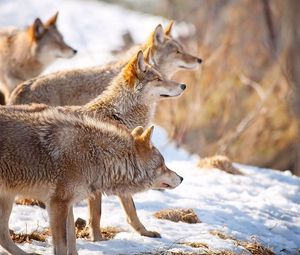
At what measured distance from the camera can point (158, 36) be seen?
9.64 meters

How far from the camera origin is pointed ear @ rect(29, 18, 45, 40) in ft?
38.8

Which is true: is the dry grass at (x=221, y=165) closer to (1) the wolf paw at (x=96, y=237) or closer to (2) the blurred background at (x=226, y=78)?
(1) the wolf paw at (x=96, y=237)

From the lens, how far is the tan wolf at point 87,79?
859cm

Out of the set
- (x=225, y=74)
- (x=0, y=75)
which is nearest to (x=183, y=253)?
(x=0, y=75)

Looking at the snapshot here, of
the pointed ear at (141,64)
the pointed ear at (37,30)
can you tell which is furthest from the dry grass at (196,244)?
the pointed ear at (37,30)

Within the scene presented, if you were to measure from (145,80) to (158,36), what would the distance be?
93.4 inches

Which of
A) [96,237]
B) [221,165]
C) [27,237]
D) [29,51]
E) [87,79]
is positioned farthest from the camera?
[29,51]

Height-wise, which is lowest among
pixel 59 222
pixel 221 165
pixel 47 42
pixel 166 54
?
pixel 59 222

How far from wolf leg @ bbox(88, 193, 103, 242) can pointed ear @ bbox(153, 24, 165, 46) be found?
358cm

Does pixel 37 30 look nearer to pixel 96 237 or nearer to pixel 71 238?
pixel 96 237

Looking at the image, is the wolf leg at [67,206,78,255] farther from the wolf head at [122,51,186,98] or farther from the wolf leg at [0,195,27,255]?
the wolf head at [122,51,186,98]

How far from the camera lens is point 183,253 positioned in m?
6.09

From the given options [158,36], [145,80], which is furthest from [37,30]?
[145,80]

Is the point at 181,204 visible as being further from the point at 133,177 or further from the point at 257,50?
the point at 257,50
